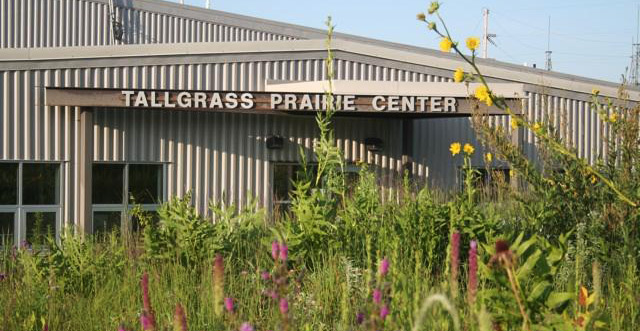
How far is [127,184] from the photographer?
14.6m

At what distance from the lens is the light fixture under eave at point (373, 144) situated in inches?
647

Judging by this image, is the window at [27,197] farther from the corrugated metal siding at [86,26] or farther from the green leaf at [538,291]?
the green leaf at [538,291]

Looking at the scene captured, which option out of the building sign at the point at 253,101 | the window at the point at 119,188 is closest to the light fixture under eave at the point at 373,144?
the building sign at the point at 253,101

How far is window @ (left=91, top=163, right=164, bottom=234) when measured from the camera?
47.2ft

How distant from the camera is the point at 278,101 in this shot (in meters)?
14.2

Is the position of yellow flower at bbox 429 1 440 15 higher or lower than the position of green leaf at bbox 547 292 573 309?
higher

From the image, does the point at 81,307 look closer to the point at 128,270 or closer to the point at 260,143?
the point at 128,270

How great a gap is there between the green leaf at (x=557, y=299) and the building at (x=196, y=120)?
879cm

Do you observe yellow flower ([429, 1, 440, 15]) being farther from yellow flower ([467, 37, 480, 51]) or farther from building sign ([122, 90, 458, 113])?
building sign ([122, 90, 458, 113])

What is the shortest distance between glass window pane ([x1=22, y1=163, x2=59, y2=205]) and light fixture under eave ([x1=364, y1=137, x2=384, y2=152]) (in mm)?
5648

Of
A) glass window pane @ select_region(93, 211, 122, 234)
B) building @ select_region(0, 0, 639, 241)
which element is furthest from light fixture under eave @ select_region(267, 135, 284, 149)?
glass window pane @ select_region(93, 211, 122, 234)

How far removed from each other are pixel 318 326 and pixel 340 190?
194 cm

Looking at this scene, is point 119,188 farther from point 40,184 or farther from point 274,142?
point 274,142

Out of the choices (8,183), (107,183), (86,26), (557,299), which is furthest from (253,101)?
(557,299)
